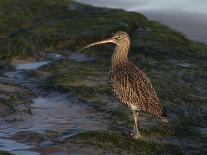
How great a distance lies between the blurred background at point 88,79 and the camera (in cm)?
1106

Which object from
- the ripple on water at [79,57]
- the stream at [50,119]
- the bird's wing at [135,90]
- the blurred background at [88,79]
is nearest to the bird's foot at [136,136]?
the blurred background at [88,79]

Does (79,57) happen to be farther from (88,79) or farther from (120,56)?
Result: (120,56)

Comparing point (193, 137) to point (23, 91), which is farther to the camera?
point (23, 91)

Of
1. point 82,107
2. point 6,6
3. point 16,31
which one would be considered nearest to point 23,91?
point 82,107

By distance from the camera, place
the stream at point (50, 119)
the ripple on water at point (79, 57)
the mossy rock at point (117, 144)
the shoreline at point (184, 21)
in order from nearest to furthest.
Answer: the mossy rock at point (117, 144) < the stream at point (50, 119) < the ripple on water at point (79, 57) < the shoreline at point (184, 21)

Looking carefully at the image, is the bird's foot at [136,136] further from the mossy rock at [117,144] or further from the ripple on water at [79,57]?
the ripple on water at [79,57]

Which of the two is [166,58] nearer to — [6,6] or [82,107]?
[82,107]

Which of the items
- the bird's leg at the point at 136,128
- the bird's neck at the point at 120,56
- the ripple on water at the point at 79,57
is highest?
the bird's neck at the point at 120,56

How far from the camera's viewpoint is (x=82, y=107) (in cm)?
1291

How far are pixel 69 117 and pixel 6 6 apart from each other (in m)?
7.87

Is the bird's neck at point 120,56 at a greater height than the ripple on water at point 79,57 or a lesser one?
greater

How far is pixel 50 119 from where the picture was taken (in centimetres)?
1230

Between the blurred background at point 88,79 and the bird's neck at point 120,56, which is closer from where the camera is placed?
the blurred background at point 88,79

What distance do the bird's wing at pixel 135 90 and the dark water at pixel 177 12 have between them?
8926mm
